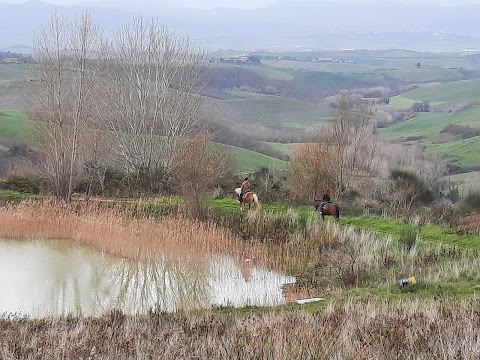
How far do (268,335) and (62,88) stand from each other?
2049 centimetres

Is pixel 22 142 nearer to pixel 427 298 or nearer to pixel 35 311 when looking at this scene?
pixel 35 311

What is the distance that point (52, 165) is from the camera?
23.9 metres

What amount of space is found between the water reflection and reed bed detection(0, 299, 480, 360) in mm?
2729

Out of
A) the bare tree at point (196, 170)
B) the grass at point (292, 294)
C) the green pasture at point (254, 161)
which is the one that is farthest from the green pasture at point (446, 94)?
the grass at point (292, 294)

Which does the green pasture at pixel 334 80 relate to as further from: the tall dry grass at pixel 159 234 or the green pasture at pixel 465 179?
the tall dry grass at pixel 159 234

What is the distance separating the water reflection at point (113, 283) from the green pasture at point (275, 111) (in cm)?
7595

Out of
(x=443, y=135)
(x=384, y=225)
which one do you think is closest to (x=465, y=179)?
(x=443, y=135)

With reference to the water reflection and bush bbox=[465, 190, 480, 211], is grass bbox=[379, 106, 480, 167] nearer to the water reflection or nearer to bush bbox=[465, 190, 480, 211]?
bush bbox=[465, 190, 480, 211]

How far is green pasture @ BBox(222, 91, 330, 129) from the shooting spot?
95.4 m

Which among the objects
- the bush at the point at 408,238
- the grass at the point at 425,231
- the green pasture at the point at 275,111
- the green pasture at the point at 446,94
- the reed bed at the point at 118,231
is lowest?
the green pasture at the point at 275,111

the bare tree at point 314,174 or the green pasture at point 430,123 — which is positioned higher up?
the bare tree at point 314,174

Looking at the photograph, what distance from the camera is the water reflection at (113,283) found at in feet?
37.7

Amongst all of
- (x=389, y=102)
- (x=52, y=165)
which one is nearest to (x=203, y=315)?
(x=52, y=165)

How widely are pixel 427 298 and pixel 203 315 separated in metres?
3.62
